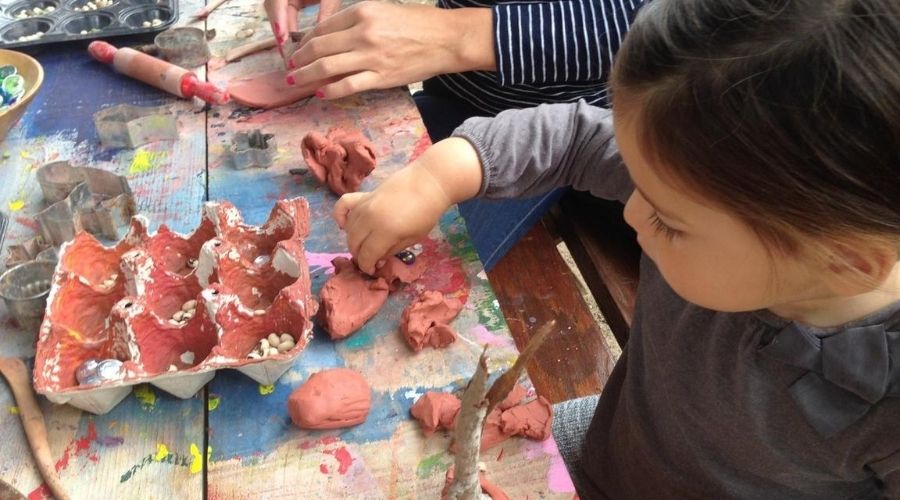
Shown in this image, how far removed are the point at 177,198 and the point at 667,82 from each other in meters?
0.68

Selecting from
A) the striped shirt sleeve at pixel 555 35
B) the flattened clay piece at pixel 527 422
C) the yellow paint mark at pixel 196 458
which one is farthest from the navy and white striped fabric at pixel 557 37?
the yellow paint mark at pixel 196 458

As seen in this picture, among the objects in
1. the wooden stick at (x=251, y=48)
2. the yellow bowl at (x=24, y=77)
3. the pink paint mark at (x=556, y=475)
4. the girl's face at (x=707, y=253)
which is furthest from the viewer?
the wooden stick at (x=251, y=48)

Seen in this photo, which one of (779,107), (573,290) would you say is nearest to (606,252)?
(573,290)

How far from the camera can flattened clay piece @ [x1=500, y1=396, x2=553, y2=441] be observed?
65cm

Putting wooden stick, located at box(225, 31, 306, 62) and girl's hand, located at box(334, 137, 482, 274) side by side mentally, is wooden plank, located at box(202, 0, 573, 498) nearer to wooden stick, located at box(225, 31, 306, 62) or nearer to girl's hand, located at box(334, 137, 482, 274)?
girl's hand, located at box(334, 137, 482, 274)

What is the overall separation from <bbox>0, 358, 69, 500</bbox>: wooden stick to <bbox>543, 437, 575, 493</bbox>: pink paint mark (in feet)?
1.37

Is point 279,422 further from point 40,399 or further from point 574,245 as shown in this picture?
point 574,245

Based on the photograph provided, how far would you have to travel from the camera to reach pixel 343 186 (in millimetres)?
924

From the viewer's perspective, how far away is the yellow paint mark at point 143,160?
980 mm

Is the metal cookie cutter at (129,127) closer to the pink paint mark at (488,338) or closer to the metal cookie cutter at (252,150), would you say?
the metal cookie cutter at (252,150)

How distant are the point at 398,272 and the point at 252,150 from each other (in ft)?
1.04

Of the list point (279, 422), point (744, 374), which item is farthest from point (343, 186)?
point (744, 374)

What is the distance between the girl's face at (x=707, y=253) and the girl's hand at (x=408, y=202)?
0.92 ft

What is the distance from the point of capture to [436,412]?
650mm
